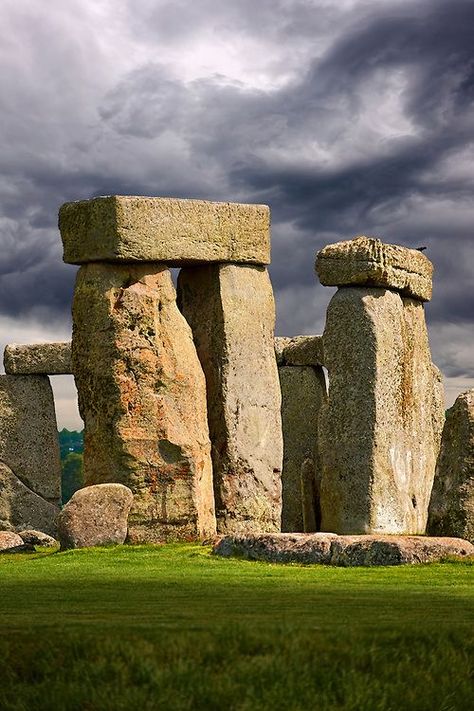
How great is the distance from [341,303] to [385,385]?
142 cm

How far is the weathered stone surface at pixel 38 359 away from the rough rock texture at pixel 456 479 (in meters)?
11.3

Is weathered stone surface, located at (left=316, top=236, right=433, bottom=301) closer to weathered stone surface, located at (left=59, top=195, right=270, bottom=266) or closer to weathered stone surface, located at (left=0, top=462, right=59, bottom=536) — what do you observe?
→ weathered stone surface, located at (left=59, top=195, right=270, bottom=266)

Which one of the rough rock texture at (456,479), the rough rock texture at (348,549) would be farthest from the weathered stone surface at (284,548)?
the rough rock texture at (456,479)

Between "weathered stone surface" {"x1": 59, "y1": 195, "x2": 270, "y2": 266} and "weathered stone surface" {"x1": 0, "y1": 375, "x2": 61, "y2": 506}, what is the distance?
27.2ft

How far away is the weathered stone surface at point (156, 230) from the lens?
1984 cm

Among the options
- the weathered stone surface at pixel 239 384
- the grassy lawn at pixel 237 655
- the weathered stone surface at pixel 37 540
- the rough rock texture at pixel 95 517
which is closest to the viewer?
the grassy lawn at pixel 237 655

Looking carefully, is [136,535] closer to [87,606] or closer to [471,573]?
[471,573]

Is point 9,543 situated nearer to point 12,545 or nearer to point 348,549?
point 12,545

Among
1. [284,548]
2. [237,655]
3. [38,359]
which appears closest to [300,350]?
[38,359]

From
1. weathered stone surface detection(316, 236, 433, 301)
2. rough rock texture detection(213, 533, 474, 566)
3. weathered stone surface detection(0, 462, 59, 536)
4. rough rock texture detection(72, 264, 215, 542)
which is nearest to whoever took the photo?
rough rock texture detection(213, 533, 474, 566)

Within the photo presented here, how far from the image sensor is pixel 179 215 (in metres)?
20.3

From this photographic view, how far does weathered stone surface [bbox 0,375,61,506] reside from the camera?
28.2 metres

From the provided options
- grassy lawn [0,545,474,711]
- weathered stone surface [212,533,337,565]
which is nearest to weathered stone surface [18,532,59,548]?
weathered stone surface [212,533,337,565]

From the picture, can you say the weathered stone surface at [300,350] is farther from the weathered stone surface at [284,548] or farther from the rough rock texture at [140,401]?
the weathered stone surface at [284,548]
